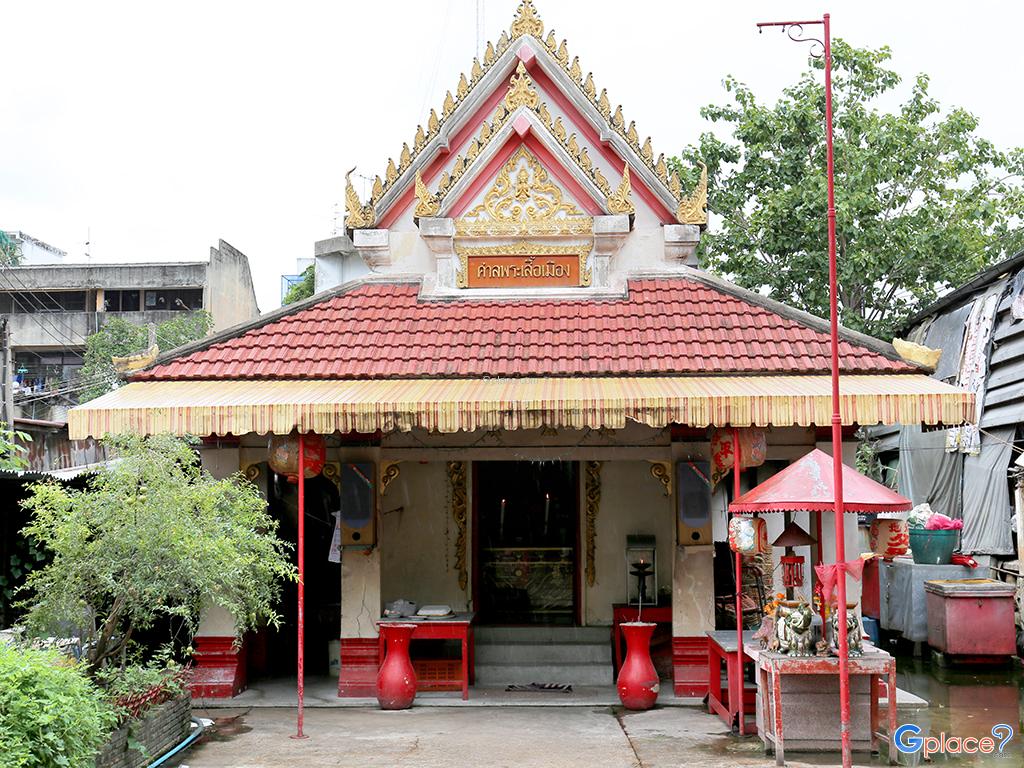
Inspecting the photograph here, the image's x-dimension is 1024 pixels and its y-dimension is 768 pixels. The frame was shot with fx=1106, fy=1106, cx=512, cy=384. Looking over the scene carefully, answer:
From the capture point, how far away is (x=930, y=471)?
1755 centimetres

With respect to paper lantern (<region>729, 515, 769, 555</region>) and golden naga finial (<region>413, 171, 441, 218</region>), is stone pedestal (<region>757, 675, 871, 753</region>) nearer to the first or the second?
paper lantern (<region>729, 515, 769, 555</region>)

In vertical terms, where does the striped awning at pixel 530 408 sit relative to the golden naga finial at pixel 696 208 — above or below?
below

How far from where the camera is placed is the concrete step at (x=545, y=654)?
12.8 metres

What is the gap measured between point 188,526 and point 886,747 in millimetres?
5887

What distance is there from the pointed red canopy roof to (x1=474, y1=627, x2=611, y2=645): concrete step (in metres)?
4.50

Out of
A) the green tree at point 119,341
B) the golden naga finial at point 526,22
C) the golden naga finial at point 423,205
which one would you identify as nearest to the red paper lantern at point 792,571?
the golden naga finial at point 423,205

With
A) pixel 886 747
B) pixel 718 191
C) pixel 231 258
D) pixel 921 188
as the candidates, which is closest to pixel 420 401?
pixel 886 747

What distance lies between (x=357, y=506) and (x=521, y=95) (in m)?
4.95

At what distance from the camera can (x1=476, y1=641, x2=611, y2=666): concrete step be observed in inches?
504

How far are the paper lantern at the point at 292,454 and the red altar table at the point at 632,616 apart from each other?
13.4 feet

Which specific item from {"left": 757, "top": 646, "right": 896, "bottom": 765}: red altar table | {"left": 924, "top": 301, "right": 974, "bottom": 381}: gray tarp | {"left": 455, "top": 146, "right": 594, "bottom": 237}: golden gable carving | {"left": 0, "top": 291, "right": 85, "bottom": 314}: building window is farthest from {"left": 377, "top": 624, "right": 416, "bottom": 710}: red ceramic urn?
{"left": 0, "top": 291, "right": 85, "bottom": 314}: building window

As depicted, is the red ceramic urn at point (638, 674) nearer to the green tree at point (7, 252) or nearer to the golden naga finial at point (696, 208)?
the golden naga finial at point (696, 208)

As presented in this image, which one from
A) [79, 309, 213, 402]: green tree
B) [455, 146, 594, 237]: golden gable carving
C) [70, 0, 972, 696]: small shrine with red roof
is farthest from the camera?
[79, 309, 213, 402]: green tree

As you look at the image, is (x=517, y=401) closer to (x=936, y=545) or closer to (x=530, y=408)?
(x=530, y=408)
